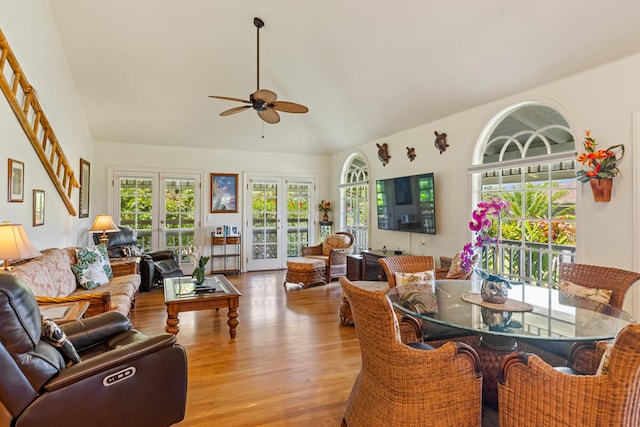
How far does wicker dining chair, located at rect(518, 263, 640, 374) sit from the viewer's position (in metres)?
1.95

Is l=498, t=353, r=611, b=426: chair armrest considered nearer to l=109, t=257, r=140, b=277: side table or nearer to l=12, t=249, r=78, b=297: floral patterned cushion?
l=12, t=249, r=78, b=297: floral patterned cushion

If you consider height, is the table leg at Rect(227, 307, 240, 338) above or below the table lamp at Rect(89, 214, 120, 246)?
below

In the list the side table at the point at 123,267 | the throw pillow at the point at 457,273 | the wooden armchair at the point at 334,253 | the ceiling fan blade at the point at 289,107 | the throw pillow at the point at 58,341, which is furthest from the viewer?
the wooden armchair at the point at 334,253

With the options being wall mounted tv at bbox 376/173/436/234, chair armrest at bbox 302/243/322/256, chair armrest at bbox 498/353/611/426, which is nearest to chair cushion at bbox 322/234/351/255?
chair armrest at bbox 302/243/322/256

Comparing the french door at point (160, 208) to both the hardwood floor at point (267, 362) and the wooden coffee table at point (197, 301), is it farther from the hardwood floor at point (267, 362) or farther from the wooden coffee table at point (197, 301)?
the wooden coffee table at point (197, 301)

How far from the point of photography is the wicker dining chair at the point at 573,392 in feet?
4.43

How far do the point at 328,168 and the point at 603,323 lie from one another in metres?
6.45

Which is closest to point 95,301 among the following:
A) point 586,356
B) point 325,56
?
point 586,356

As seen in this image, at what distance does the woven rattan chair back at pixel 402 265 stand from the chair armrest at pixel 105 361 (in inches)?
78.2

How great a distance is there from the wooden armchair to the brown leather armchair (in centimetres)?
440

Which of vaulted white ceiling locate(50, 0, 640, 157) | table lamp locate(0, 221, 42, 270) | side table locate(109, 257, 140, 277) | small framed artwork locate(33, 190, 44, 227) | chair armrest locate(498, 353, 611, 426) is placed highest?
vaulted white ceiling locate(50, 0, 640, 157)

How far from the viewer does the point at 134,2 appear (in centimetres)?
392

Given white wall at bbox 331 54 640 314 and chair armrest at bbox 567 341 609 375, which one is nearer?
chair armrest at bbox 567 341 609 375

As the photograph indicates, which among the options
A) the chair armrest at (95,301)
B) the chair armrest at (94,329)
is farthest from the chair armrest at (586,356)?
the chair armrest at (95,301)
